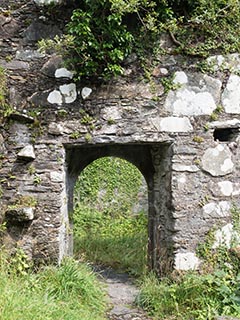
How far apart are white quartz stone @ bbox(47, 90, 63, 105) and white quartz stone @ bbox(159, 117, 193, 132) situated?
0.96 meters

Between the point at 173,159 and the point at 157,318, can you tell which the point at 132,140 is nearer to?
the point at 173,159

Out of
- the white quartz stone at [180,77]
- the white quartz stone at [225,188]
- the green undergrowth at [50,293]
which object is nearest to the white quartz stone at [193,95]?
the white quartz stone at [180,77]

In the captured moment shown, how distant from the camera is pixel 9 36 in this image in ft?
Result: 13.9

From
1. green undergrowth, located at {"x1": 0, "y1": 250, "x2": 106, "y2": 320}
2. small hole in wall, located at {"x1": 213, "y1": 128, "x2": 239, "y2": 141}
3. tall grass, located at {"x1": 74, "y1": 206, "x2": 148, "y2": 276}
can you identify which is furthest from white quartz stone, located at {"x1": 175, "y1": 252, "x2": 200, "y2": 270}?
tall grass, located at {"x1": 74, "y1": 206, "x2": 148, "y2": 276}

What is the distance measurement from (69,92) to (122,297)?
2096 millimetres

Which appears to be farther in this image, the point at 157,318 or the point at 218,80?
the point at 218,80

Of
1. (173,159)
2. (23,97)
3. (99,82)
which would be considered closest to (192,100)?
(173,159)

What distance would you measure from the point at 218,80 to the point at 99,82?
112cm

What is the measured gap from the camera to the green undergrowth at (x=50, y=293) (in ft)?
9.78

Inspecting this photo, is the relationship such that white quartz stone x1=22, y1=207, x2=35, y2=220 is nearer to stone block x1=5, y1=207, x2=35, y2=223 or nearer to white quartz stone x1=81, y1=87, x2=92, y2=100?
stone block x1=5, y1=207, x2=35, y2=223

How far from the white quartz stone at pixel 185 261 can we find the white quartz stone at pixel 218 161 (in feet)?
2.55

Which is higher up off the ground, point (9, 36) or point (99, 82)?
point (9, 36)

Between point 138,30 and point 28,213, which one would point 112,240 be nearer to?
point 28,213

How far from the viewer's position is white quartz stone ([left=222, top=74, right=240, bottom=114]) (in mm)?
4258
